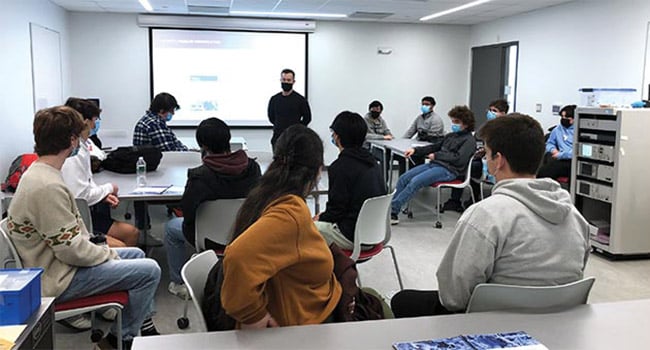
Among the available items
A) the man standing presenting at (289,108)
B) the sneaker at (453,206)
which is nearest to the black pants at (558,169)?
A: the sneaker at (453,206)

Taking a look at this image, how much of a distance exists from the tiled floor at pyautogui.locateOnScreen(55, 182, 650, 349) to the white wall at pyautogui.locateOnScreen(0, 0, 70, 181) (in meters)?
1.70

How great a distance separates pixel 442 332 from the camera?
4.80 feet

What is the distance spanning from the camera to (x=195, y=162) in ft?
15.7

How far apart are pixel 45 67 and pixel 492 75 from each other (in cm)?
659

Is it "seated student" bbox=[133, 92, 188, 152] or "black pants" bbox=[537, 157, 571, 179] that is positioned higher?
"seated student" bbox=[133, 92, 188, 152]

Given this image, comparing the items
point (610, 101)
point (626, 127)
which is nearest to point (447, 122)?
point (610, 101)

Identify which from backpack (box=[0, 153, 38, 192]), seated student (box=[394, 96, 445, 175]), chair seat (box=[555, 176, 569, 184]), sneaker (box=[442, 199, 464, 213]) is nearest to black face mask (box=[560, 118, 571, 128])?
chair seat (box=[555, 176, 569, 184])

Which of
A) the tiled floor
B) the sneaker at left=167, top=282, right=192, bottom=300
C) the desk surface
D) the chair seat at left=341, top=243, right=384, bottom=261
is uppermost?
the desk surface

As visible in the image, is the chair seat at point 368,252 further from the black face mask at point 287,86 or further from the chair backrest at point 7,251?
the black face mask at point 287,86

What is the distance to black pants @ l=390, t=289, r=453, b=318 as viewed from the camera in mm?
2207

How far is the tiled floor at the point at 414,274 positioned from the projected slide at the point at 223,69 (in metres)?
3.64

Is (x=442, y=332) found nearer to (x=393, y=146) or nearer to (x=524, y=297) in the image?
(x=524, y=297)

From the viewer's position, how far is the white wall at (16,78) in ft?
18.2

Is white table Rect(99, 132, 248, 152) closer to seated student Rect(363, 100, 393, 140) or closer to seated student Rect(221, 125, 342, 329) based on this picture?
seated student Rect(363, 100, 393, 140)
